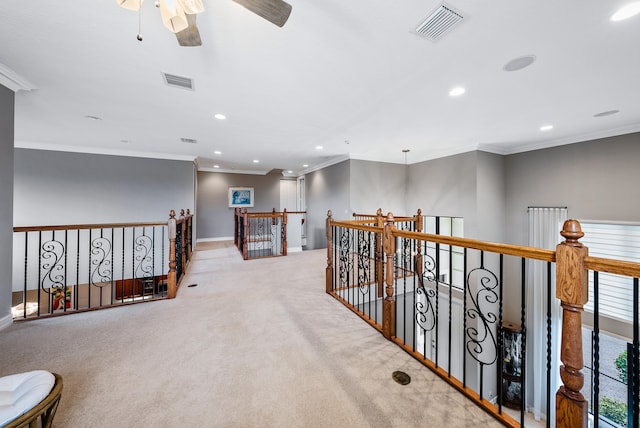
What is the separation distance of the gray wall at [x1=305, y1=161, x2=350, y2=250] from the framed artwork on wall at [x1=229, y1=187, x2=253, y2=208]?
8.02 ft

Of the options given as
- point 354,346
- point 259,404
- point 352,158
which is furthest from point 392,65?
point 352,158

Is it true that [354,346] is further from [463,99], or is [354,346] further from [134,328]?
[463,99]

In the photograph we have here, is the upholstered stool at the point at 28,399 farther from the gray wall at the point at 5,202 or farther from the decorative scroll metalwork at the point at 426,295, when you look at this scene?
the decorative scroll metalwork at the point at 426,295

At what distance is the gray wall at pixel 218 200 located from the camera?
912 cm

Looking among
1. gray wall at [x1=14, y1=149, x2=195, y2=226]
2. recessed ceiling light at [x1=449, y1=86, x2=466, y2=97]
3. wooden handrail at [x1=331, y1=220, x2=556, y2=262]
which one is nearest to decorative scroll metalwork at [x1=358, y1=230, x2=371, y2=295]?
wooden handrail at [x1=331, y1=220, x2=556, y2=262]

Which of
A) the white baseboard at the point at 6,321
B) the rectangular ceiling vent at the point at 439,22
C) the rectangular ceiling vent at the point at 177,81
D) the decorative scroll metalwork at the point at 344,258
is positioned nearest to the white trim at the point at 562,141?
the decorative scroll metalwork at the point at 344,258

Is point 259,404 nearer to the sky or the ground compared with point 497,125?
nearer to the ground

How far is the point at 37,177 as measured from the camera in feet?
18.3

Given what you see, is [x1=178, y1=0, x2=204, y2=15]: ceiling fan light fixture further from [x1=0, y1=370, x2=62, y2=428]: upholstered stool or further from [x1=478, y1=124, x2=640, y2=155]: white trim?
[x1=478, y1=124, x2=640, y2=155]: white trim

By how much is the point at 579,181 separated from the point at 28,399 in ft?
25.3

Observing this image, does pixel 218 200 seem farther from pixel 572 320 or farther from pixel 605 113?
pixel 605 113

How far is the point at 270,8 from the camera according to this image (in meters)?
1.40

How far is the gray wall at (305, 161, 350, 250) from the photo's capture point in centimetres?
691

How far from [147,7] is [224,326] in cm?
283
